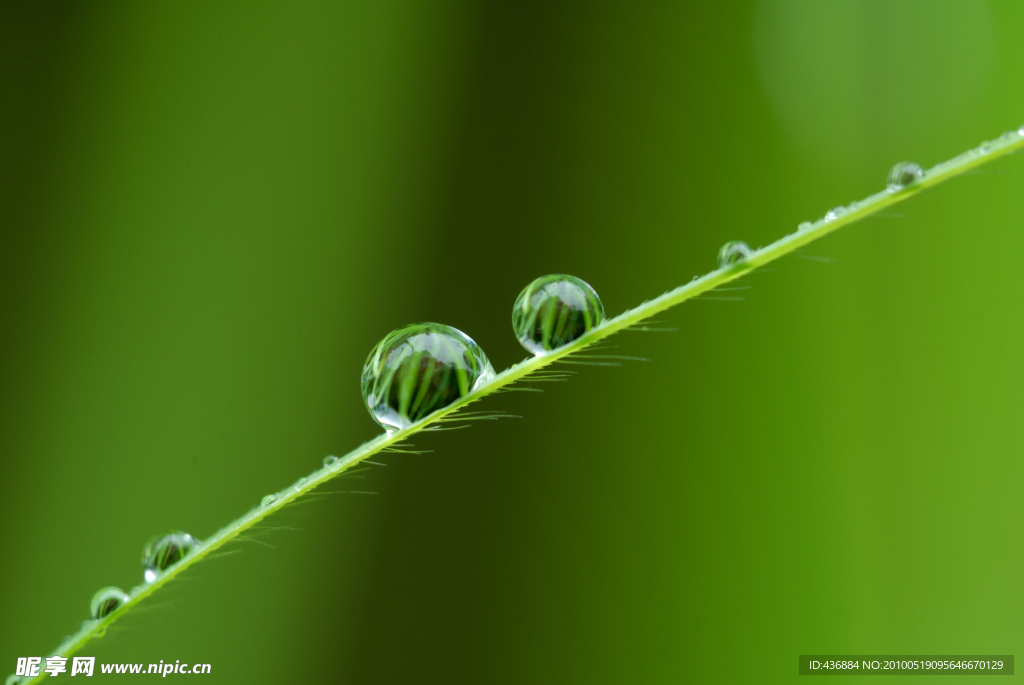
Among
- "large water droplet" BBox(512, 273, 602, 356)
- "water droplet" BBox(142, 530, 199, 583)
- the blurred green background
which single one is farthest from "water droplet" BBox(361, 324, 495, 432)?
the blurred green background

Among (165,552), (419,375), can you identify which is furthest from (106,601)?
(419,375)

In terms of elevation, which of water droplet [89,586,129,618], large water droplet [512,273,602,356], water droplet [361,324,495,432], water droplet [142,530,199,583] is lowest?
water droplet [89,586,129,618]

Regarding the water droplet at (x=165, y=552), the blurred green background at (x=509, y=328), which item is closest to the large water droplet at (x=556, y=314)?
the water droplet at (x=165, y=552)

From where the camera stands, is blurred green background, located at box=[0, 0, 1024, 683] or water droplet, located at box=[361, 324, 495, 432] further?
blurred green background, located at box=[0, 0, 1024, 683]

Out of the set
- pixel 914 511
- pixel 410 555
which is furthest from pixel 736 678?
pixel 410 555

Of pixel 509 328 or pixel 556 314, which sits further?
pixel 509 328

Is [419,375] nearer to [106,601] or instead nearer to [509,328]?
[106,601]

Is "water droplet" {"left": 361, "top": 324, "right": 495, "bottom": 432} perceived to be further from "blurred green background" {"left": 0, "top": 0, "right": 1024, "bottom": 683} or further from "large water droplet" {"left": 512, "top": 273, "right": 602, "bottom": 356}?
"blurred green background" {"left": 0, "top": 0, "right": 1024, "bottom": 683}
